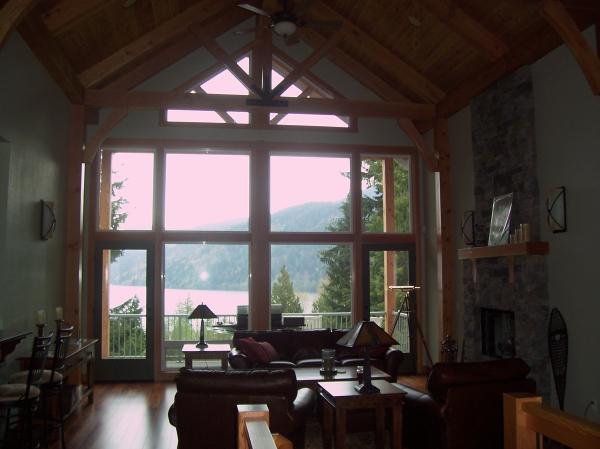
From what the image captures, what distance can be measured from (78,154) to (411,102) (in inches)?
197

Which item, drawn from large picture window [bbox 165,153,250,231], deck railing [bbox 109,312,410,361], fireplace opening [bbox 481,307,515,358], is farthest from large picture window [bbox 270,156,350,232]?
fireplace opening [bbox 481,307,515,358]

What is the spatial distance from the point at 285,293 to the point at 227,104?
3163mm

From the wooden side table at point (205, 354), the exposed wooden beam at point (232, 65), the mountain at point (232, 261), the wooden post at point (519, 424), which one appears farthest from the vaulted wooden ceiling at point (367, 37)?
the wooden post at point (519, 424)

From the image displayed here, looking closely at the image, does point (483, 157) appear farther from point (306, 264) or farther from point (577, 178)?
point (306, 264)

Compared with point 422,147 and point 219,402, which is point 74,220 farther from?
point 422,147

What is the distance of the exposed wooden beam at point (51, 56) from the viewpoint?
5.93 meters

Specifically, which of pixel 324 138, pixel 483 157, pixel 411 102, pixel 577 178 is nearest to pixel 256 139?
pixel 324 138

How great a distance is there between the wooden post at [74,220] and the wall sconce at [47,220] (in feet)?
2.51

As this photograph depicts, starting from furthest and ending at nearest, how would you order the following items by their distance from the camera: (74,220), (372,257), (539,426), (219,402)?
(372,257)
(74,220)
(219,402)
(539,426)

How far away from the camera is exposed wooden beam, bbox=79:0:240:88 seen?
7711 millimetres

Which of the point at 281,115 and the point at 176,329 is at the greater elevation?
the point at 281,115

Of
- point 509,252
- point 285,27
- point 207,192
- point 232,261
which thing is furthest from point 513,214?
point 207,192

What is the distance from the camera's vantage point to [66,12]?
6254mm

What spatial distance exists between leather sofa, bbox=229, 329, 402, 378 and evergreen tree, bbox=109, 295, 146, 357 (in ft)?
6.45
